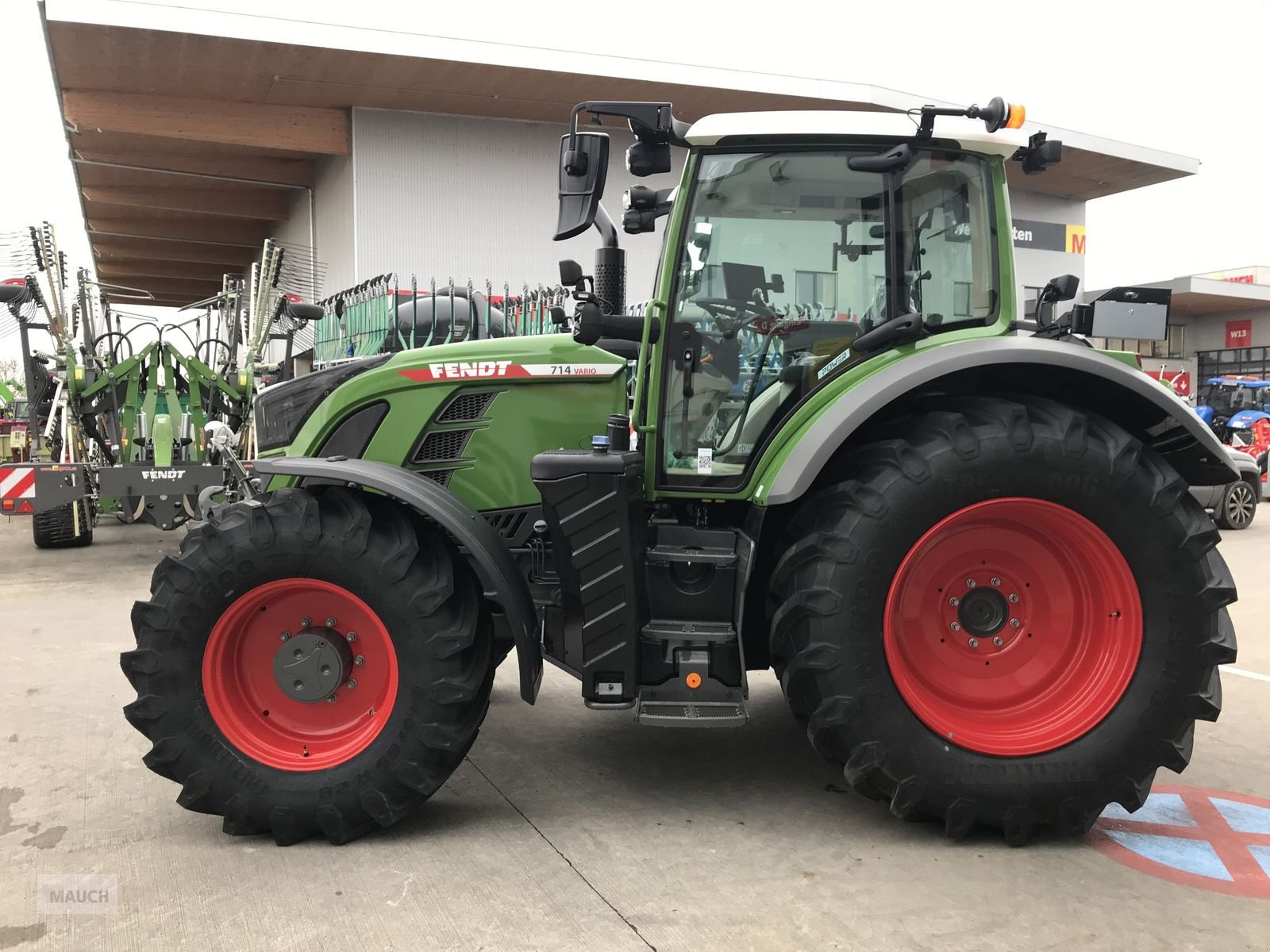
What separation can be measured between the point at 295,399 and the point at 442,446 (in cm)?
68

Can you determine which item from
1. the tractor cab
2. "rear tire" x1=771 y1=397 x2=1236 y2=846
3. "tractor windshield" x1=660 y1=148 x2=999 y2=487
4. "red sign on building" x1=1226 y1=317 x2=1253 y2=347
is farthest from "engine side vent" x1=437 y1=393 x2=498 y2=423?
"red sign on building" x1=1226 y1=317 x2=1253 y2=347

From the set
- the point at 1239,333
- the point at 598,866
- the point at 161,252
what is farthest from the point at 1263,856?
the point at 1239,333

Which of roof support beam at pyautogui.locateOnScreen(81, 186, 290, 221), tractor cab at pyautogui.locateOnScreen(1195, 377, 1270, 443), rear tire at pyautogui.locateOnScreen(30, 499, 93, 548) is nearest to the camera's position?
rear tire at pyautogui.locateOnScreen(30, 499, 93, 548)

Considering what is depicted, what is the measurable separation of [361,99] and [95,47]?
3875 millimetres

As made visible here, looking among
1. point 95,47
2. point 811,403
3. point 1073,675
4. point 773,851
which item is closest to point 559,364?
point 811,403

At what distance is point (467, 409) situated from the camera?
365 cm

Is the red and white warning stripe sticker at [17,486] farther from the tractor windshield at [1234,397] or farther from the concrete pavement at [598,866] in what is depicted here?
the tractor windshield at [1234,397]

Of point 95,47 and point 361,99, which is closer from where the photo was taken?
point 95,47

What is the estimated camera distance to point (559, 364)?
366 centimetres

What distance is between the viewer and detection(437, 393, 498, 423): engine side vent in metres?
3.64

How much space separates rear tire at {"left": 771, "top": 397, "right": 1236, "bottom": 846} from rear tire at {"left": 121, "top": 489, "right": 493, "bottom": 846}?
1.08 meters

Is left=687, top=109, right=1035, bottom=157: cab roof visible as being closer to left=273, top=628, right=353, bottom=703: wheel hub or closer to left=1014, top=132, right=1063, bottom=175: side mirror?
left=1014, top=132, right=1063, bottom=175: side mirror

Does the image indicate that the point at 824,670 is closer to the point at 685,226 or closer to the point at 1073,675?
the point at 1073,675

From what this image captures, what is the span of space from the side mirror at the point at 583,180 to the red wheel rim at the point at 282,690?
55.2 inches
